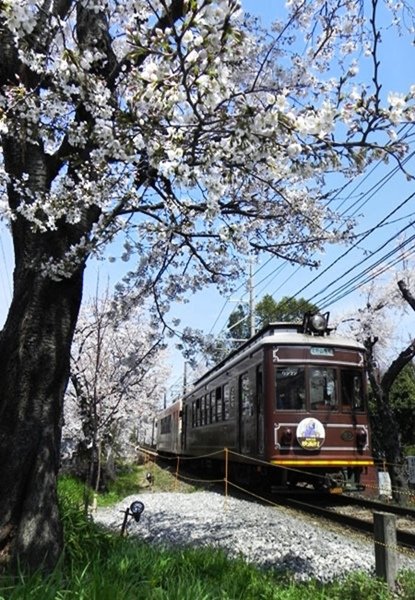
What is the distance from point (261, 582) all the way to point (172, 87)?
12.0 ft

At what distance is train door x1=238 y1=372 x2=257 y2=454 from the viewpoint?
11.6m

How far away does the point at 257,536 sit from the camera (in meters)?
7.55

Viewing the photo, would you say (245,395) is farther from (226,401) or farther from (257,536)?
(257,536)

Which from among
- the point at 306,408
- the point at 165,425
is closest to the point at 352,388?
the point at 306,408

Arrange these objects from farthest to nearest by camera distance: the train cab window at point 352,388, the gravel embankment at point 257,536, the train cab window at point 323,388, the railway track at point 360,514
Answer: the train cab window at point 352,388 → the train cab window at point 323,388 → the railway track at point 360,514 → the gravel embankment at point 257,536

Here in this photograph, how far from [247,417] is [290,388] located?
1370 mm

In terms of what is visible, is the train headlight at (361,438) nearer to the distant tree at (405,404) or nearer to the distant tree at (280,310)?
the distant tree at (405,404)

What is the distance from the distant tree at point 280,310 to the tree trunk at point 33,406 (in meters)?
33.4

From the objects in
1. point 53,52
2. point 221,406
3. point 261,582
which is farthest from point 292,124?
point 221,406

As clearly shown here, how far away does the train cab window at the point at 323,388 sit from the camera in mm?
11212

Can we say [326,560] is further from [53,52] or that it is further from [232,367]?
[232,367]

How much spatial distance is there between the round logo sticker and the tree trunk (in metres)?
6.15

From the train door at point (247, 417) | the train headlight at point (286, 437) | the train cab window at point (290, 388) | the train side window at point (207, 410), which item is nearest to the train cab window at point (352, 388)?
the train cab window at point (290, 388)

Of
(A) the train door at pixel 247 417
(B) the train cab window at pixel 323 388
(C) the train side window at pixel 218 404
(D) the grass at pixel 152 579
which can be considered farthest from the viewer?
(C) the train side window at pixel 218 404
